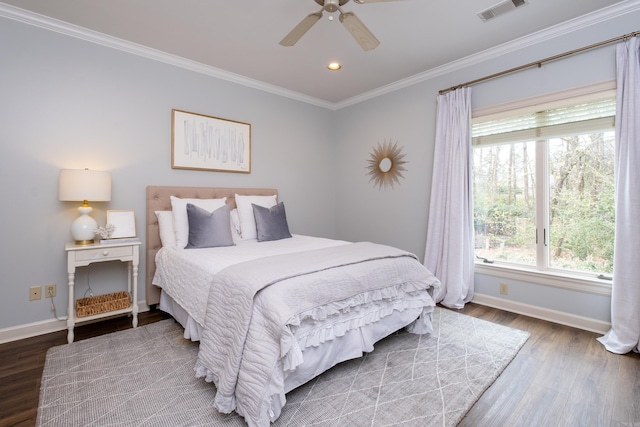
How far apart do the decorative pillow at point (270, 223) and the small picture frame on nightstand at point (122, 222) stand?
1.17 meters

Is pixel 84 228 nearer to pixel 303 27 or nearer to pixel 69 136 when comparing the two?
pixel 69 136

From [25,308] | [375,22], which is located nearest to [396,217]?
[375,22]

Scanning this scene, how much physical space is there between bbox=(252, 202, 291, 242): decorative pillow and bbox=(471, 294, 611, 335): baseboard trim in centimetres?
226

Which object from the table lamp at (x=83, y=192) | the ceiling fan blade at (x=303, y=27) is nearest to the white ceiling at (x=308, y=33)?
the ceiling fan blade at (x=303, y=27)

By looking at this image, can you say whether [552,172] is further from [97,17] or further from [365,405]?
[97,17]

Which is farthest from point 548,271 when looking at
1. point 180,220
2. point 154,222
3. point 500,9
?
point 154,222

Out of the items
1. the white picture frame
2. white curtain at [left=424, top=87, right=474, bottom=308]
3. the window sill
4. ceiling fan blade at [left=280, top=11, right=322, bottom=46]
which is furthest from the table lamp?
the window sill

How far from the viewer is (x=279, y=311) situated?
155 cm

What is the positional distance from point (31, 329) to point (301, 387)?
238cm

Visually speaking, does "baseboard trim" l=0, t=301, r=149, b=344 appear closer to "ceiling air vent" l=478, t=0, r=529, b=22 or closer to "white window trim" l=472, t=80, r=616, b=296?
"white window trim" l=472, t=80, r=616, b=296

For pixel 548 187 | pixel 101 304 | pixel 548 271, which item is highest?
pixel 548 187

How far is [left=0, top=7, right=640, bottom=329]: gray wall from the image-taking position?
246cm

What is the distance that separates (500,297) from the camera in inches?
125

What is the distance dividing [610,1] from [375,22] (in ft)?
5.79
